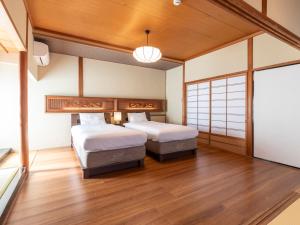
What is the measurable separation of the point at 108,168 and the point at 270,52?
360 cm

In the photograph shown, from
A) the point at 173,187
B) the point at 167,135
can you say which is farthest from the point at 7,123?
the point at 173,187

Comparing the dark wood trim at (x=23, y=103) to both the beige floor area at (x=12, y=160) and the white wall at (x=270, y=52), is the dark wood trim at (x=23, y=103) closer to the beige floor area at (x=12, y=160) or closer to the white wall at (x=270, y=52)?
the beige floor area at (x=12, y=160)

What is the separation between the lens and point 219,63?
4191 mm

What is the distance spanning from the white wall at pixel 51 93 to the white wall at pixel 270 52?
4.31 m

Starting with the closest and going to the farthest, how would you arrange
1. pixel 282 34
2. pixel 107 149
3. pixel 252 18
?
1. pixel 252 18
2. pixel 282 34
3. pixel 107 149

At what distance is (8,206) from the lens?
67.6 inches

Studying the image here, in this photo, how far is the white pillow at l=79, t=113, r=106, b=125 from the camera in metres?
4.22

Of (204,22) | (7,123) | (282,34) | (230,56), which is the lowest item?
(7,123)

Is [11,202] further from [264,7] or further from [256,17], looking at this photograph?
[264,7]

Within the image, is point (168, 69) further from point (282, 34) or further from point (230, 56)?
point (282, 34)

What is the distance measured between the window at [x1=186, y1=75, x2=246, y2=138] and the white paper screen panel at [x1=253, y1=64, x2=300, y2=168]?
333 mm

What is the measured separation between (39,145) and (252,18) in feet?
15.8

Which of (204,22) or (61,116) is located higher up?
(204,22)

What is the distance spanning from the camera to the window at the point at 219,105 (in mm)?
3777
